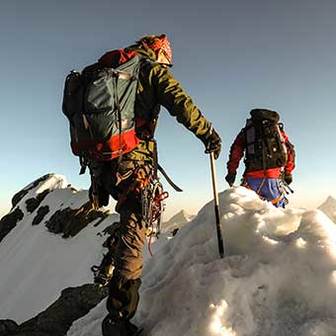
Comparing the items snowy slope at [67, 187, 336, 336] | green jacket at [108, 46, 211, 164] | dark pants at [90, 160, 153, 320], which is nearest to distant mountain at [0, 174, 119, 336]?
snowy slope at [67, 187, 336, 336]

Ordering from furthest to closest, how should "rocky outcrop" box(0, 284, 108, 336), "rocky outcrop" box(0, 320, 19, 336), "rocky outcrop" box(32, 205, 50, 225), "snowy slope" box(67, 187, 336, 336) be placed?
"rocky outcrop" box(32, 205, 50, 225) < "rocky outcrop" box(0, 320, 19, 336) < "rocky outcrop" box(0, 284, 108, 336) < "snowy slope" box(67, 187, 336, 336)

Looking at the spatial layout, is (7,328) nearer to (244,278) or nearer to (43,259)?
(244,278)

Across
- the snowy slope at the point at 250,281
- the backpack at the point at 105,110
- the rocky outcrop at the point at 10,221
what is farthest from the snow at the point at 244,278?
the rocky outcrop at the point at 10,221

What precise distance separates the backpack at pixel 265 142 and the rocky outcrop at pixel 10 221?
71481 mm

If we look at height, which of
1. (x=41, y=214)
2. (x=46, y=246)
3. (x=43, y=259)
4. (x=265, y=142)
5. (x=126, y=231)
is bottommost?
(x=43, y=259)

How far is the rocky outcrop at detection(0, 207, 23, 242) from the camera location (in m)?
76.0

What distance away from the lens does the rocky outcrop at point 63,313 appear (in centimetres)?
783

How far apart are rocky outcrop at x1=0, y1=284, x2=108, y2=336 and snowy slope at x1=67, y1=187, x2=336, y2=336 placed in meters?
2.23

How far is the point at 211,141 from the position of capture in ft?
16.7

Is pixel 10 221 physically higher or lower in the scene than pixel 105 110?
lower

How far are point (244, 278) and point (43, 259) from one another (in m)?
56.6

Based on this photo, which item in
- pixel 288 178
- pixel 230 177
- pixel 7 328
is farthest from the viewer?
pixel 288 178

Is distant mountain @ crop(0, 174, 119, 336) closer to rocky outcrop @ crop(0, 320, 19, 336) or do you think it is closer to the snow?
rocky outcrop @ crop(0, 320, 19, 336)

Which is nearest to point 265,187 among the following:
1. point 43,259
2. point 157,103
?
point 157,103
